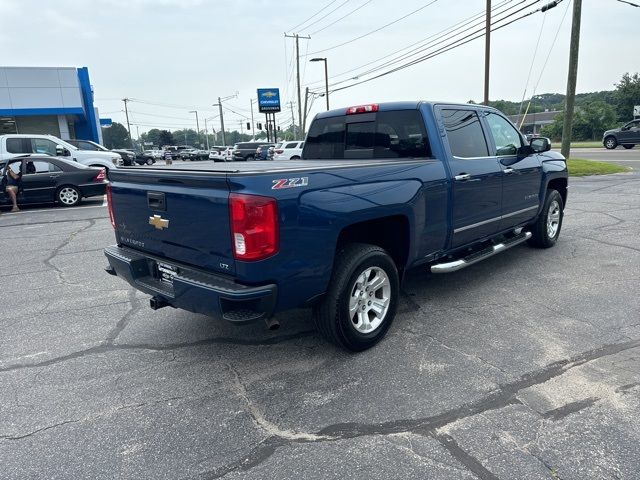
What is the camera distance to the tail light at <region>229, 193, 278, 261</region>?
2910mm

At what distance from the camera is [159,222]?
3.53 meters

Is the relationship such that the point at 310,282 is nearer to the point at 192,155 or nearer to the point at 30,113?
the point at 30,113

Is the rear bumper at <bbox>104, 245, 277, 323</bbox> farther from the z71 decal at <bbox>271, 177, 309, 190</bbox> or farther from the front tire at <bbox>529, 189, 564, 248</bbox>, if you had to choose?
the front tire at <bbox>529, 189, 564, 248</bbox>

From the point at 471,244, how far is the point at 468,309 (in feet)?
2.48

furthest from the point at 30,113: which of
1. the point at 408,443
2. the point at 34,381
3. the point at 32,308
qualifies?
the point at 408,443

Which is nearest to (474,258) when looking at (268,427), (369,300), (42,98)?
(369,300)

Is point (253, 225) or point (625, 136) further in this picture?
point (625, 136)

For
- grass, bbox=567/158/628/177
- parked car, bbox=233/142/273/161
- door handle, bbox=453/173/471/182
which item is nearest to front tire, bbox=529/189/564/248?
door handle, bbox=453/173/471/182

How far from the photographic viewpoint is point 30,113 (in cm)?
2878

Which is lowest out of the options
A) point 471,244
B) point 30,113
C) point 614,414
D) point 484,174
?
point 614,414

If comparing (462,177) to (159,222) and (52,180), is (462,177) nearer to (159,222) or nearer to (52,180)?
(159,222)

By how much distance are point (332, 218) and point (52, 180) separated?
12.1m

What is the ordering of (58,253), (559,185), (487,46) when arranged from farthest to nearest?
(487,46) → (58,253) → (559,185)

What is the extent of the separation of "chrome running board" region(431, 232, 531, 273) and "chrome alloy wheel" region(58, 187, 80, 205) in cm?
1178
